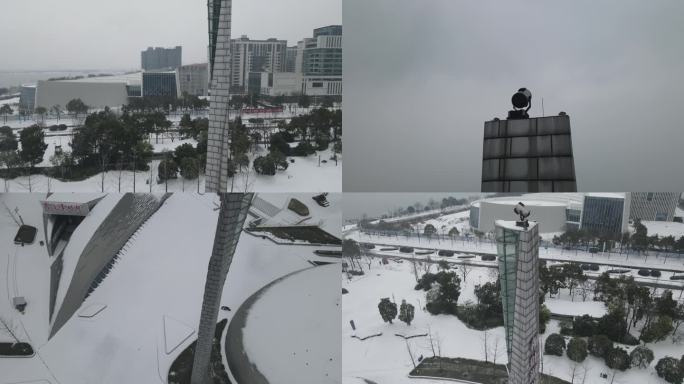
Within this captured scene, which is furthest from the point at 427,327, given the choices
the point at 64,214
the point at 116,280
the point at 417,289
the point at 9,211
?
the point at 9,211

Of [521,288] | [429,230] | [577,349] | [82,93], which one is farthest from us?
[82,93]

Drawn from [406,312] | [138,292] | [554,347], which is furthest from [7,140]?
[554,347]

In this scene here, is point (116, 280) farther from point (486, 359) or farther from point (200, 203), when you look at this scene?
point (486, 359)

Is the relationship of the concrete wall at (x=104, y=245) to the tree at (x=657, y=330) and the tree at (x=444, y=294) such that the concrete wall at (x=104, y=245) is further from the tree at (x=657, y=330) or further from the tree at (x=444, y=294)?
the tree at (x=657, y=330)

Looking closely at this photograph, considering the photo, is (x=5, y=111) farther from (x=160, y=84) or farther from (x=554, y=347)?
(x=554, y=347)

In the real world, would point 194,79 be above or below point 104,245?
above

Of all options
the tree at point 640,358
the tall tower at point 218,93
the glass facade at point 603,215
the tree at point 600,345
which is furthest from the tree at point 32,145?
the tree at point 640,358
